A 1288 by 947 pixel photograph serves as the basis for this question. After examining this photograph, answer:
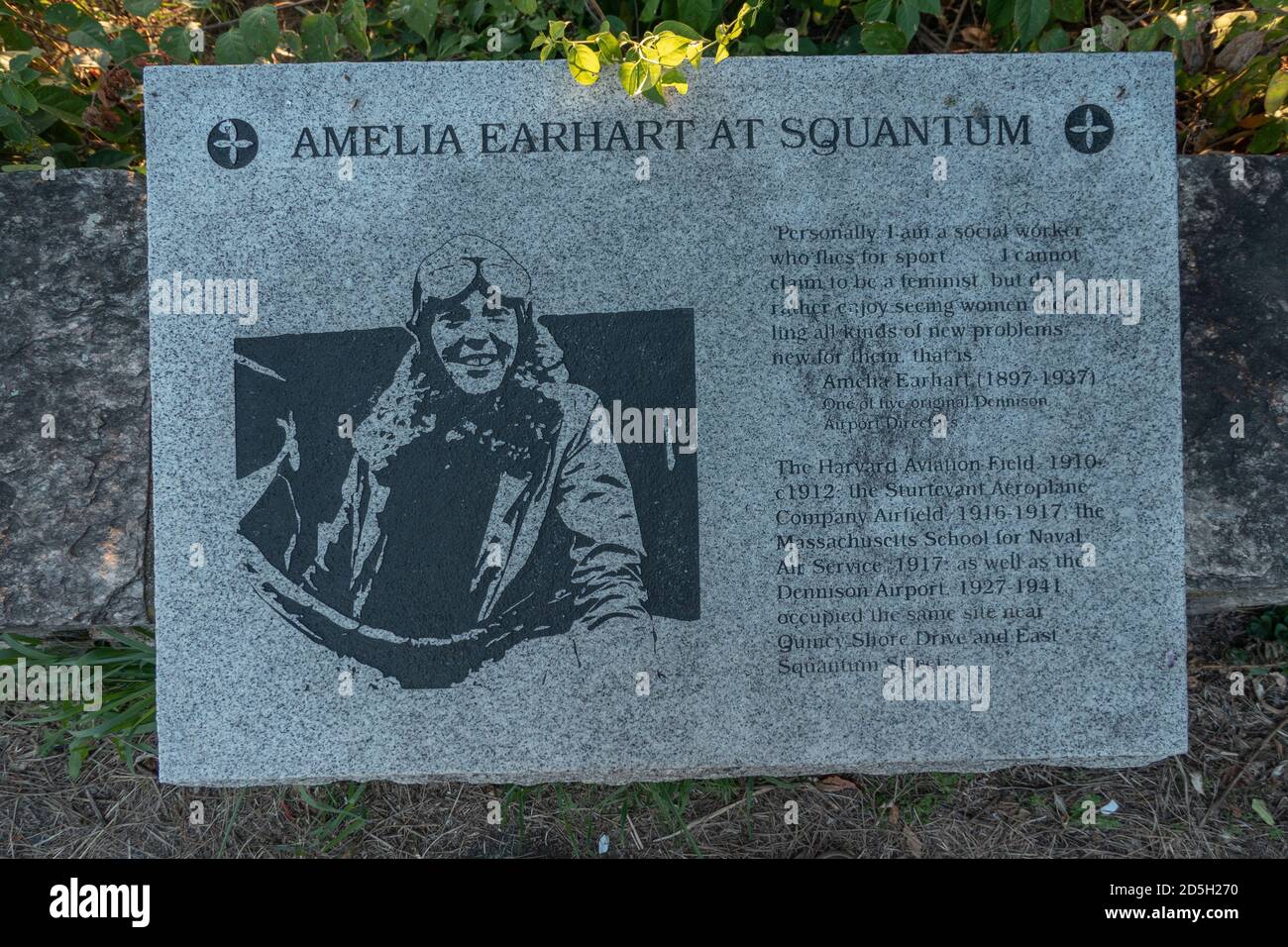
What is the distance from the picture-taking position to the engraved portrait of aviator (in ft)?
7.53

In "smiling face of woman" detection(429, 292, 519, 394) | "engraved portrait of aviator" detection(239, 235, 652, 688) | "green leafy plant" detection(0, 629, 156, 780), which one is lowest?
"green leafy plant" detection(0, 629, 156, 780)

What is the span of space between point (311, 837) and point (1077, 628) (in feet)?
7.87

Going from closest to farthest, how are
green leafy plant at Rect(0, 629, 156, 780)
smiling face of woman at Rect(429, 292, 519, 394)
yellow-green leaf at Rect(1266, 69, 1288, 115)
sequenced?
smiling face of woman at Rect(429, 292, 519, 394) → yellow-green leaf at Rect(1266, 69, 1288, 115) → green leafy plant at Rect(0, 629, 156, 780)

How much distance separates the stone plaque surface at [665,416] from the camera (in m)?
2.30

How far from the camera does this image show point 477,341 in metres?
2.29

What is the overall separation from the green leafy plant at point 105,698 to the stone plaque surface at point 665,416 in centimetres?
41

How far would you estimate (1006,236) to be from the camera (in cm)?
231

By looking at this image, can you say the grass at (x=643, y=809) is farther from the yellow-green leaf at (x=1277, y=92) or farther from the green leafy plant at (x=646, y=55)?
the green leafy plant at (x=646, y=55)

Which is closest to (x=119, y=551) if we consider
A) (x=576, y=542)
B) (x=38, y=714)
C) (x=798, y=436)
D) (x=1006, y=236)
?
(x=38, y=714)

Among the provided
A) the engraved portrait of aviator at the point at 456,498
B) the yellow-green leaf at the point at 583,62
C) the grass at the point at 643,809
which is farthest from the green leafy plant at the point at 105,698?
the yellow-green leaf at the point at 583,62

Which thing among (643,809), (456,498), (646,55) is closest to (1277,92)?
(646,55)

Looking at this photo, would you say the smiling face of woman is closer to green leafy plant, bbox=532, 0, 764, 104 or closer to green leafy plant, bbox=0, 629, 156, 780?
green leafy plant, bbox=532, 0, 764, 104

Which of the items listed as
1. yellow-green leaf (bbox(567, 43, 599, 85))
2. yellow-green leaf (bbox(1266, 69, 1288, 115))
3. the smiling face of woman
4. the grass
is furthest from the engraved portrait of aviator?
yellow-green leaf (bbox(1266, 69, 1288, 115))

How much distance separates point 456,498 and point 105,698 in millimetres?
1403
